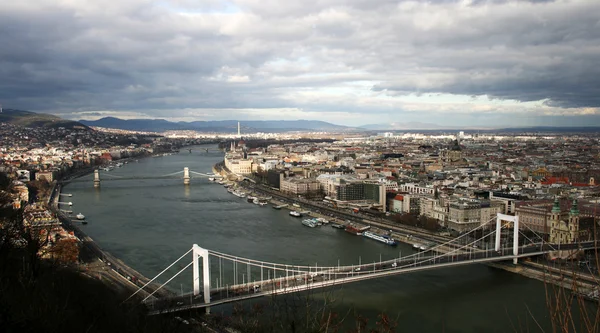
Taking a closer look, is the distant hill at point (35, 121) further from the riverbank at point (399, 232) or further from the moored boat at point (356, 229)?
the moored boat at point (356, 229)

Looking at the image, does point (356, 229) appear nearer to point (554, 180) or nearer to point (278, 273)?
point (278, 273)

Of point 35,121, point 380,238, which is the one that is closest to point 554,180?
point 380,238

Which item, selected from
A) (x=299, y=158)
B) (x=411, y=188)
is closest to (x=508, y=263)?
(x=411, y=188)

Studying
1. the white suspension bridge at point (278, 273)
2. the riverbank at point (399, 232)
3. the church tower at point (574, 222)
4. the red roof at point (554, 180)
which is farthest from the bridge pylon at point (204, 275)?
the red roof at point (554, 180)

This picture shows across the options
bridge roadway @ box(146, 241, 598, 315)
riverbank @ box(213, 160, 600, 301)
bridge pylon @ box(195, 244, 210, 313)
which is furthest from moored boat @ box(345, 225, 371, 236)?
bridge pylon @ box(195, 244, 210, 313)

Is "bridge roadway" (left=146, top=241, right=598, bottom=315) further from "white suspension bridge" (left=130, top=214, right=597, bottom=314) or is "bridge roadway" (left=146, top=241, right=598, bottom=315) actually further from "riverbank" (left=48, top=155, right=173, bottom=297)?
"riverbank" (left=48, top=155, right=173, bottom=297)
